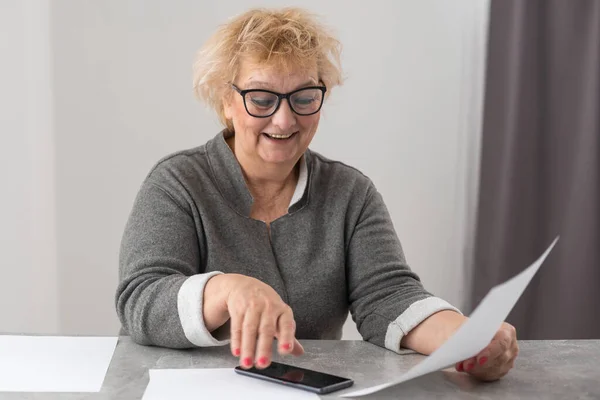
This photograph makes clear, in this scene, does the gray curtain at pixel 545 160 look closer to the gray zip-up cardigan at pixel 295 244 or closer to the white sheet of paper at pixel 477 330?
the gray zip-up cardigan at pixel 295 244

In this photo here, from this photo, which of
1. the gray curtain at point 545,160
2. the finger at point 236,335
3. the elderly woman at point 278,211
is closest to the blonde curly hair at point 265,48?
the elderly woman at point 278,211

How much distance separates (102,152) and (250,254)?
4.51 ft

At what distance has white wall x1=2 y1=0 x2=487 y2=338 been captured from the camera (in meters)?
2.88

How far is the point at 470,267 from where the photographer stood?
307cm

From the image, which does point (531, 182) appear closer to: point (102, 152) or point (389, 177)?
Answer: point (389, 177)

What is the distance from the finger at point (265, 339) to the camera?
44.0 inches

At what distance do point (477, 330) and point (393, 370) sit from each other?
0.26m

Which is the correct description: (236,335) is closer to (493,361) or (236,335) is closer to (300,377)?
(300,377)

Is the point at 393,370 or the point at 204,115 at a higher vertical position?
the point at 204,115

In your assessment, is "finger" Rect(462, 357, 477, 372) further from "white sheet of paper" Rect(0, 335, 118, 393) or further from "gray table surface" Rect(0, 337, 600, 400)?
"white sheet of paper" Rect(0, 335, 118, 393)

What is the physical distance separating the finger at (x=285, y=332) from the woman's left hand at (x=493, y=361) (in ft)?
0.93

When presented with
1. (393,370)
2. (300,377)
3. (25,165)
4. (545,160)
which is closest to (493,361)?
(393,370)

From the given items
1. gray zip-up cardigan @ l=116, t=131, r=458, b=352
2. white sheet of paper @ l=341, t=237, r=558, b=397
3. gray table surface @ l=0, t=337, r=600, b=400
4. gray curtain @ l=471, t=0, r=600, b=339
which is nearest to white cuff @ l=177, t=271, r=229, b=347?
gray table surface @ l=0, t=337, r=600, b=400

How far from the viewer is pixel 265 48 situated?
168 cm
